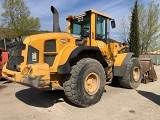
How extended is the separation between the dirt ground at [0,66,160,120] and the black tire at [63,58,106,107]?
0.19 metres

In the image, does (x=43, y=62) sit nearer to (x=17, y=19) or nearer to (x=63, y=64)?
(x=63, y=64)

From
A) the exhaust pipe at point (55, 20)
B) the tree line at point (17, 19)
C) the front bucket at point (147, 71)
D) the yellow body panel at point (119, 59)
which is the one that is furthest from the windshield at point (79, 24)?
the tree line at point (17, 19)

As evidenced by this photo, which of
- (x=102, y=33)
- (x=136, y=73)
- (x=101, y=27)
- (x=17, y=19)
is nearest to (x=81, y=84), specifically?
(x=102, y=33)

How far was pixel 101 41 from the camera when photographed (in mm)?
6734

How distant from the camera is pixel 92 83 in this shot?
5.75m

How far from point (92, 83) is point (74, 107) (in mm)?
825

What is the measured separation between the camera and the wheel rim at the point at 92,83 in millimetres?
5557

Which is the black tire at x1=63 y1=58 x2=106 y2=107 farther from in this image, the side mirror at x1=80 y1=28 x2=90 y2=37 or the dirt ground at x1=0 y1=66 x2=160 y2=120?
the side mirror at x1=80 y1=28 x2=90 y2=37

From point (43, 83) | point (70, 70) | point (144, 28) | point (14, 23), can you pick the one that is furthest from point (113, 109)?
point (144, 28)

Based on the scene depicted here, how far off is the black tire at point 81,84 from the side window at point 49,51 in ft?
1.78

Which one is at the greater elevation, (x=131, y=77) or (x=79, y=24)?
(x=79, y=24)

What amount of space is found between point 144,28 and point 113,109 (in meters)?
27.6

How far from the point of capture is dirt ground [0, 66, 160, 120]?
15.5 feet

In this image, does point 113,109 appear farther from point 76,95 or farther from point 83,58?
point 83,58
